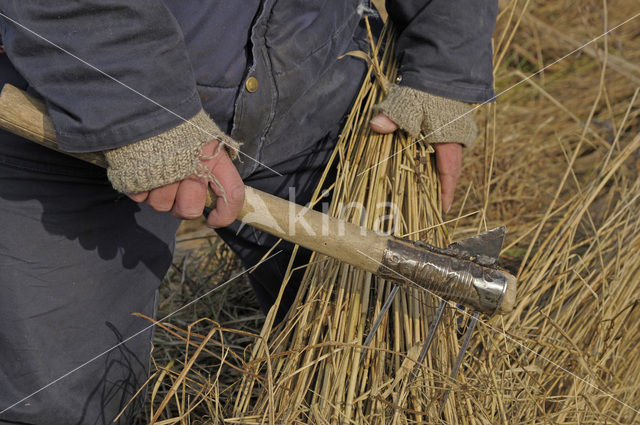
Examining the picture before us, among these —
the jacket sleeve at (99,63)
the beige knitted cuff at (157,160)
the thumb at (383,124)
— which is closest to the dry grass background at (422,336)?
the thumb at (383,124)

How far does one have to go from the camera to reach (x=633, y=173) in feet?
7.99

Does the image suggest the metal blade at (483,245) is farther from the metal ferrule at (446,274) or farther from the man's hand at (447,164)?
the man's hand at (447,164)

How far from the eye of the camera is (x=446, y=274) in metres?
1.11

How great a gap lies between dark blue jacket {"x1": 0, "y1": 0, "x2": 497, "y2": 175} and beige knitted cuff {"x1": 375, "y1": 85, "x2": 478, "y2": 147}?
26 millimetres

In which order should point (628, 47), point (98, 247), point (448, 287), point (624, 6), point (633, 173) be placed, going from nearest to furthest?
point (448, 287) < point (98, 247) < point (633, 173) < point (628, 47) < point (624, 6)

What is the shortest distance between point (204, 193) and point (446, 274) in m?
0.51

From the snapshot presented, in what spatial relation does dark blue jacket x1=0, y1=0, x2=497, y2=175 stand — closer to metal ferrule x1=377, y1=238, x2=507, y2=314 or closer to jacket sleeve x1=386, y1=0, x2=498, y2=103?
jacket sleeve x1=386, y1=0, x2=498, y2=103

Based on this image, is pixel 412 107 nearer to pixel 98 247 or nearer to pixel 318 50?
pixel 318 50

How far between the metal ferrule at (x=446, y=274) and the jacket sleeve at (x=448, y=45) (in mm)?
483

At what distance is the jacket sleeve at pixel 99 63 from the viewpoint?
98 centimetres

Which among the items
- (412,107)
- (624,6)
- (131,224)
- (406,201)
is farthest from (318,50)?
(624,6)

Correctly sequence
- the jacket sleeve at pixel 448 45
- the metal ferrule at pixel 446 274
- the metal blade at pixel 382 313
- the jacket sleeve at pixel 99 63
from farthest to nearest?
1. the jacket sleeve at pixel 448 45
2. the metal blade at pixel 382 313
3. the metal ferrule at pixel 446 274
4. the jacket sleeve at pixel 99 63

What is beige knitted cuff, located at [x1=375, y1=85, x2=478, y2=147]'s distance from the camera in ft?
4.57

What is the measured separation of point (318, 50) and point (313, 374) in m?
0.77
